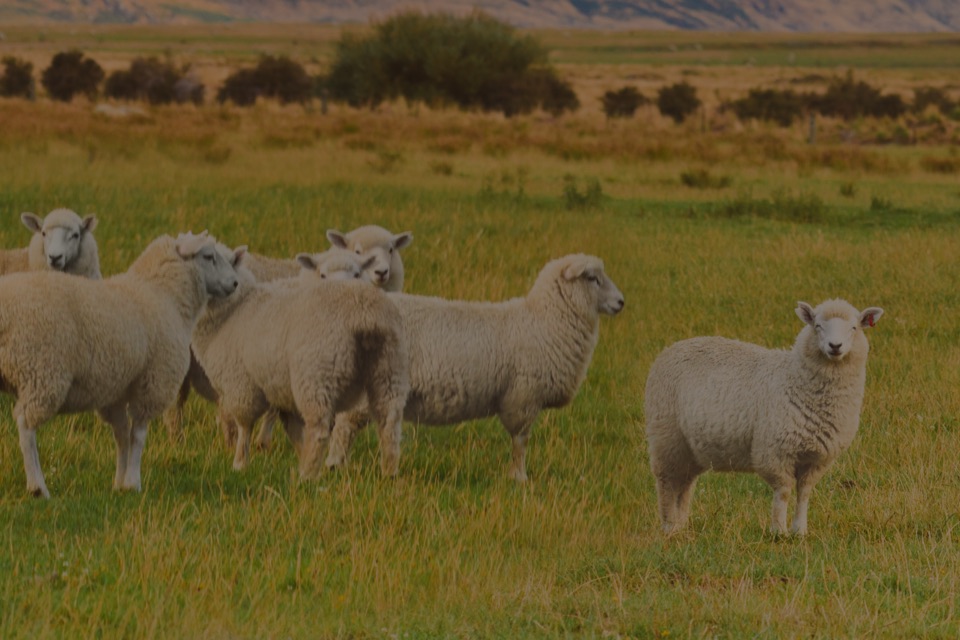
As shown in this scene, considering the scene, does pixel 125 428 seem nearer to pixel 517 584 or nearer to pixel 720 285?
pixel 517 584

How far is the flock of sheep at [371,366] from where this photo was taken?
20.8 ft

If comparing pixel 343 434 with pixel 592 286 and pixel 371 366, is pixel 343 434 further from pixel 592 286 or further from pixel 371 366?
pixel 592 286

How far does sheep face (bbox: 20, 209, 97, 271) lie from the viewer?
29.8ft

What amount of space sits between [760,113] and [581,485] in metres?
47.5

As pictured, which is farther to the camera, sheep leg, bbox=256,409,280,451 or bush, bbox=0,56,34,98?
bush, bbox=0,56,34,98

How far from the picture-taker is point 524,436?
7.84 m

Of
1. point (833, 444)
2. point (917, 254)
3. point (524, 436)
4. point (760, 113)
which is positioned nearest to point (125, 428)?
point (524, 436)

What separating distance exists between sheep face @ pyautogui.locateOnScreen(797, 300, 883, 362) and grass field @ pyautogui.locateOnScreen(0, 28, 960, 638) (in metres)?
0.90

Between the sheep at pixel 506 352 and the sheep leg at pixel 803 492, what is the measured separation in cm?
166

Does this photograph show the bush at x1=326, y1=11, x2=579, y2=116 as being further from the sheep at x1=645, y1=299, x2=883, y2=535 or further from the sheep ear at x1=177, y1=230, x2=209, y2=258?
the sheep at x1=645, y1=299, x2=883, y2=535

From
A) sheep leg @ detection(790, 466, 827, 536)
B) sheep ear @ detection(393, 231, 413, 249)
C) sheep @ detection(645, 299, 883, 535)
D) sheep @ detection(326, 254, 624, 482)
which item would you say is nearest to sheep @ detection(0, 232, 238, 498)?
sheep @ detection(326, 254, 624, 482)

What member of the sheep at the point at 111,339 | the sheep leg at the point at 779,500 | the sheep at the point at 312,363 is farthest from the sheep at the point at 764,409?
the sheep at the point at 111,339

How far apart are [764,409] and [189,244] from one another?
334 cm

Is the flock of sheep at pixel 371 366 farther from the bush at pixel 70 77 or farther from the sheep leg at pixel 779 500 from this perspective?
the bush at pixel 70 77
